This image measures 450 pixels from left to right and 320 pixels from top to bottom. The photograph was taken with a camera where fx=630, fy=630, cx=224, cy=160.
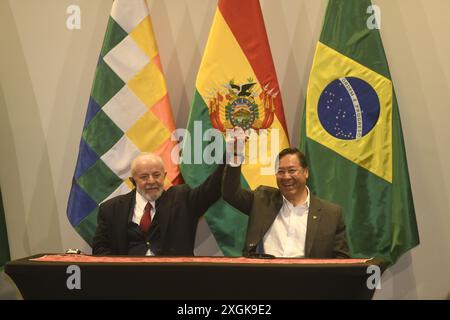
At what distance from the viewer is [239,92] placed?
4.08 m

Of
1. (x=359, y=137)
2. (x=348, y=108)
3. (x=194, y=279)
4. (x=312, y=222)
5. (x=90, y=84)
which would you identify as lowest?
(x=194, y=279)

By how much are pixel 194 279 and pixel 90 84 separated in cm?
260

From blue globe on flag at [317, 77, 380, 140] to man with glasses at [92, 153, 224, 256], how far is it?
1.03 metres

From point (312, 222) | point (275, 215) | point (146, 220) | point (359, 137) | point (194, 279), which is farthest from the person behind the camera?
point (359, 137)

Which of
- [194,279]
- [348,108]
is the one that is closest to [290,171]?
[348,108]

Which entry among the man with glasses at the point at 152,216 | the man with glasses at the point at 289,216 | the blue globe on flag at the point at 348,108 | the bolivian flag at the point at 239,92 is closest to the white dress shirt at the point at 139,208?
the man with glasses at the point at 152,216

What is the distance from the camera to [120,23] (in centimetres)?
412

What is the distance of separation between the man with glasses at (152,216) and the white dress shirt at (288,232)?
1.17 ft

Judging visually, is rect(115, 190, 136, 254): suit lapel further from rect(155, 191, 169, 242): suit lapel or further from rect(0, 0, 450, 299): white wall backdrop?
rect(0, 0, 450, 299): white wall backdrop

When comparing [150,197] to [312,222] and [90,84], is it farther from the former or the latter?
[90,84]

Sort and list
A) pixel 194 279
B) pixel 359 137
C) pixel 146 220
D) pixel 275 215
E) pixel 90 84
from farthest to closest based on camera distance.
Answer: pixel 90 84 < pixel 359 137 < pixel 146 220 < pixel 275 215 < pixel 194 279

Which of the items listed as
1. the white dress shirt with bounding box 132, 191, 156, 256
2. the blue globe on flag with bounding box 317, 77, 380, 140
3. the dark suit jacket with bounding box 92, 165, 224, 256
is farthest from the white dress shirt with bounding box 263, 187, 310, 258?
the blue globe on flag with bounding box 317, 77, 380, 140

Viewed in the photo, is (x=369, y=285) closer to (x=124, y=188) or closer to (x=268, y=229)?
(x=268, y=229)
